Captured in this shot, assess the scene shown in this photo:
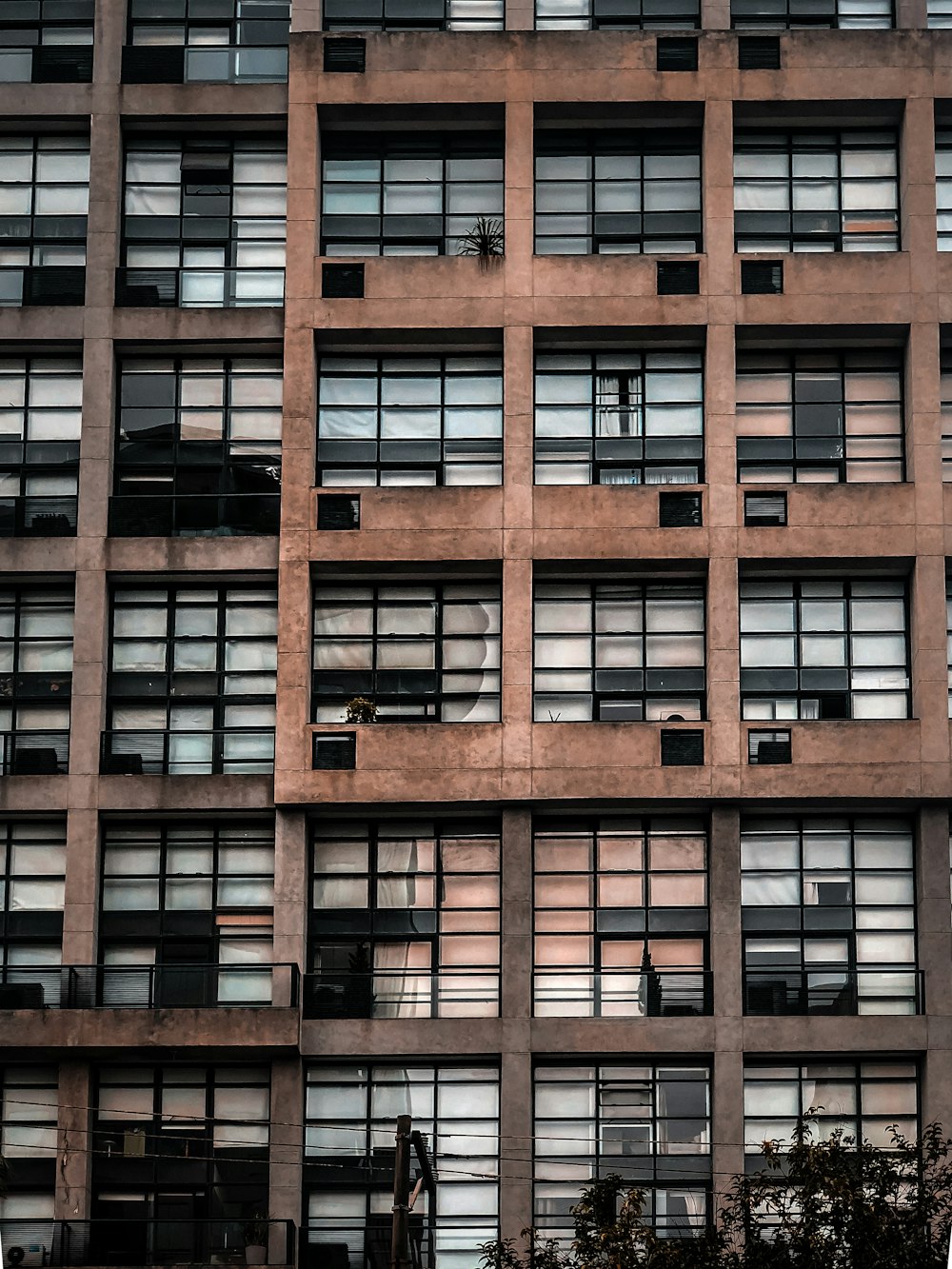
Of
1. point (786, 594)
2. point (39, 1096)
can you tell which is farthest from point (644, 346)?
point (39, 1096)

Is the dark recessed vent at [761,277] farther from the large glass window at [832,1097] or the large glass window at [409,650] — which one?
the large glass window at [832,1097]

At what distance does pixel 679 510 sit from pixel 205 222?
498 inches

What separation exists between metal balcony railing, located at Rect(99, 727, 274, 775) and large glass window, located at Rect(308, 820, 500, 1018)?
7.05 ft

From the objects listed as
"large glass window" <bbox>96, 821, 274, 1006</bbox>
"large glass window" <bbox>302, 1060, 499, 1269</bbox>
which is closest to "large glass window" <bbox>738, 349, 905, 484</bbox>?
"large glass window" <bbox>96, 821, 274, 1006</bbox>

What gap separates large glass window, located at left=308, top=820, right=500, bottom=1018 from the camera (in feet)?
152

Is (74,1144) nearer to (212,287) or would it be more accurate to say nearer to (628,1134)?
(628,1134)

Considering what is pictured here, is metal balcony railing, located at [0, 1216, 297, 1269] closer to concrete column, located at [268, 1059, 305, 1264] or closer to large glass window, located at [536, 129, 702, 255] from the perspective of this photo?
concrete column, located at [268, 1059, 305, 1264]

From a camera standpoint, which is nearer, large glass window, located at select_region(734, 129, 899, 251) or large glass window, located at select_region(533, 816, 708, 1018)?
large glass window, located at select_region(533, 816, 708, 1018)

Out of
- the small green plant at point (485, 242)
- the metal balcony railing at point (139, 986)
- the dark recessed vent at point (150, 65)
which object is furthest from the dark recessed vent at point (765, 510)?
the dark recessed vent at point (150, 65)

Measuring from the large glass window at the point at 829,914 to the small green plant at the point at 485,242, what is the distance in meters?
13.4

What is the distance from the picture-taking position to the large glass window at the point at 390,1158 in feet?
147

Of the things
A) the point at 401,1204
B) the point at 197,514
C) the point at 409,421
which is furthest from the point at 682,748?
the point at 401,1204

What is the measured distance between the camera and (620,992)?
46.6 metres

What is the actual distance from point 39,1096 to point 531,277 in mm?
20088
